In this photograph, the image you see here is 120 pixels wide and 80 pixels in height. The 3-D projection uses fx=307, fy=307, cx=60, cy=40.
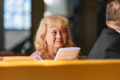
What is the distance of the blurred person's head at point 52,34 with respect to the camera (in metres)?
3.07

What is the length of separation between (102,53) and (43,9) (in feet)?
22.7

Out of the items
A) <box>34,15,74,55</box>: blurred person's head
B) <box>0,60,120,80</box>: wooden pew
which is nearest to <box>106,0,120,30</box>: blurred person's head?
<box>34,15,74,55</box>: blurred person's head

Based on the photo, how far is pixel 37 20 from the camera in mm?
9289

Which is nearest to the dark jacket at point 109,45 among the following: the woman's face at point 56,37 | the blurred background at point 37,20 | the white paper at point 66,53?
the white paper at point 66,53

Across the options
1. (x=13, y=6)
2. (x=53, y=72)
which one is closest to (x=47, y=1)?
(x=13, y=6)

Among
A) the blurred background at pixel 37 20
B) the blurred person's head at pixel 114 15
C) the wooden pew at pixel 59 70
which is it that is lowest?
the blurred background at pixel 37 20

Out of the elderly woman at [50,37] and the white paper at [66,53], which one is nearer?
the white paper at [66,53]

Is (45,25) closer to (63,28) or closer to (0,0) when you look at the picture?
(63,28)

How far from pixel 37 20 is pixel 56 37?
20.6 ft

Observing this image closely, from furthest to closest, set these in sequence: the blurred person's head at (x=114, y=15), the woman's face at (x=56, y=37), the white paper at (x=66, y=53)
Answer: the woman's face at (x=56, y=37), the blurred person's head at (x=114, y=15), the white paper at (x=66, y=53)

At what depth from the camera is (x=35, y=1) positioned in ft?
30.5

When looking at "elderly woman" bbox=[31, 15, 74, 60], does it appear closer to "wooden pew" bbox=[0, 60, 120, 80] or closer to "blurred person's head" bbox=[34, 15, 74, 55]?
"blurred person's head" bbox=[34, 15, 74, 55]

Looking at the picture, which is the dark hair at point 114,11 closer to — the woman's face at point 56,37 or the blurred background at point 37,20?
the woman's face at point 56,37

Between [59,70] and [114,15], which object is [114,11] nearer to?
[114,15]
